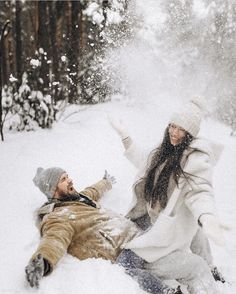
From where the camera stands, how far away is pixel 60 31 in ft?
26.0

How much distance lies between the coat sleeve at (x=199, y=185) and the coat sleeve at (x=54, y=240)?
69 centimetres

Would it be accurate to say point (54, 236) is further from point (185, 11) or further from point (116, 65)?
point (185, 11)

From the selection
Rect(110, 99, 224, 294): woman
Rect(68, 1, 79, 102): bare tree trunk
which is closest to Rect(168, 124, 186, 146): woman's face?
Rect(110, 99, 224, 294): woman

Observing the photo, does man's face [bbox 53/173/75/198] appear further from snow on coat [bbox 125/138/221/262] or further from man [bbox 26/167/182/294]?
snow on coat [bbox 125/138/221/262]

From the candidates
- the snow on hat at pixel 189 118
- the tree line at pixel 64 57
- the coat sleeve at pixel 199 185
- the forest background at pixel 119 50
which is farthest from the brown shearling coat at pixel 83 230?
the forest background at pixel 119 50

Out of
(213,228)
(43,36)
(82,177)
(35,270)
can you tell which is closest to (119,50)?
(43,36)

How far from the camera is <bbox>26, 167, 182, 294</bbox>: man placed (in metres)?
2.29

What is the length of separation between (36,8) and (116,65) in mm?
1813

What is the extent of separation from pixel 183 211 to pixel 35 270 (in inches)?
35.7

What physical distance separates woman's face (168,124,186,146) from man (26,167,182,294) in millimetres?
615

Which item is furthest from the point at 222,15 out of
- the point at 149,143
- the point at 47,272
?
the point at 47,272

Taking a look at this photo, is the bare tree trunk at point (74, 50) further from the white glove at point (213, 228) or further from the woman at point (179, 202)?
the white glove at point (213, 228)

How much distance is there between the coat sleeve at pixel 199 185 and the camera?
7.83 feet

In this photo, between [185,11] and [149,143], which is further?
[185,11]
